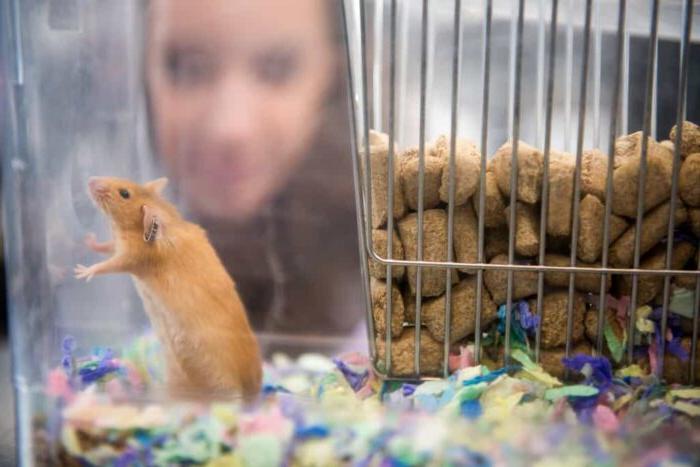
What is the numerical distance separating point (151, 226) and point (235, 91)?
0.30 ft

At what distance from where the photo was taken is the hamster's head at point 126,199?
42 centimetres

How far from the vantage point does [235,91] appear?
41cm

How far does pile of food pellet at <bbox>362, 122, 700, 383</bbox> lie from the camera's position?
0.42m

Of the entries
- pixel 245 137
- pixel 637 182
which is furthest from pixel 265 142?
pixel 637 182

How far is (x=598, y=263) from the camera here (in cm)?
43

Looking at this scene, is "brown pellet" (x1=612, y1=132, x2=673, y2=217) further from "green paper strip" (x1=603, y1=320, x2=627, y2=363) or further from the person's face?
the person's face

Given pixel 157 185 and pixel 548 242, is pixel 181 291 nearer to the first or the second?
pixel 157 185

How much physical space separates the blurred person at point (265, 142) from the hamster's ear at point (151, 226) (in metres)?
0.02

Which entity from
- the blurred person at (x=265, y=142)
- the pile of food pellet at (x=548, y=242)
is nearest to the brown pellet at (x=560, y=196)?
the pile of food pellet at (x=548, y=242)

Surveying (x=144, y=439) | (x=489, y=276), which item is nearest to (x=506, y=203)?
(x=489, y=276)

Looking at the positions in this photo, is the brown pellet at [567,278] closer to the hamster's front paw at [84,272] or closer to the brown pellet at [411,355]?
Answer: the brown pellet at [411,355]

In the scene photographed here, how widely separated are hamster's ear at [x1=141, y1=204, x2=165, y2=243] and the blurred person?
0.07ft

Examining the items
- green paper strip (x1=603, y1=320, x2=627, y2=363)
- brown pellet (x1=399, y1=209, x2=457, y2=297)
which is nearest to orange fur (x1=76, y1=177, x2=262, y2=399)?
brown pellet (x1=399, y1=209, x2=457, y2=297)

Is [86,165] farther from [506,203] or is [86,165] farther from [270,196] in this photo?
[506,203]
